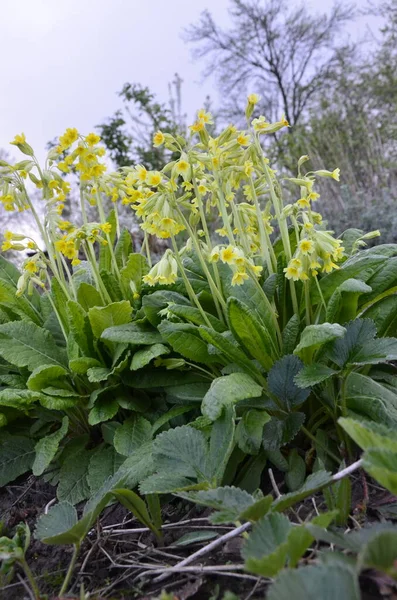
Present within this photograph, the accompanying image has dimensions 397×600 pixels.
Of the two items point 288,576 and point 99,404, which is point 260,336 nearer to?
point 99,404

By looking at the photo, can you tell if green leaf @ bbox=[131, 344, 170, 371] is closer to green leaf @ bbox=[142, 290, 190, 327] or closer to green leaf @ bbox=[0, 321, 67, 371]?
green leaf @ bbox=[142, 290, 190, 327]

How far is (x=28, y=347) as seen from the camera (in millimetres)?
2008

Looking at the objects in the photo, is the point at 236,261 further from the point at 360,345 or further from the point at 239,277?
the point at 360,345

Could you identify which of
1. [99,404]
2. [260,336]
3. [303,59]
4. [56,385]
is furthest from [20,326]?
[303,59]

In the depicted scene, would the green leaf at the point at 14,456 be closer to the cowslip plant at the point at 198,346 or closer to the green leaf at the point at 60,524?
the cowslip plant at the point at 198,346

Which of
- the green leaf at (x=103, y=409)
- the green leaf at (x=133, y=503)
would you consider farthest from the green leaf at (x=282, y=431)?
the green leaf at (x=103, y=409)

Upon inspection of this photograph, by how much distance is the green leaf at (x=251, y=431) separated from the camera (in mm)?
1418

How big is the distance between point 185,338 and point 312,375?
0.49m

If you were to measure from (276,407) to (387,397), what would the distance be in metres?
0.34

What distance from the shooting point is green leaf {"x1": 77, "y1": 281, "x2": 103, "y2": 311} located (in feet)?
6.85

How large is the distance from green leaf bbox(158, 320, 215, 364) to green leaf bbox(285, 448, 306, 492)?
452 mm

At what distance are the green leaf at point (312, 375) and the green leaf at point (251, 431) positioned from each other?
0.20 metres

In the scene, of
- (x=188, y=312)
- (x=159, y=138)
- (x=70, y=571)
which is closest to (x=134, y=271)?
(x=188, y=312)

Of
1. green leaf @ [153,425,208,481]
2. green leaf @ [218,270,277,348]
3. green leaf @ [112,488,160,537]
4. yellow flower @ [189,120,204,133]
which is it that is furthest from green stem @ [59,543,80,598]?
yellow flower @ [189,120,204,133]
